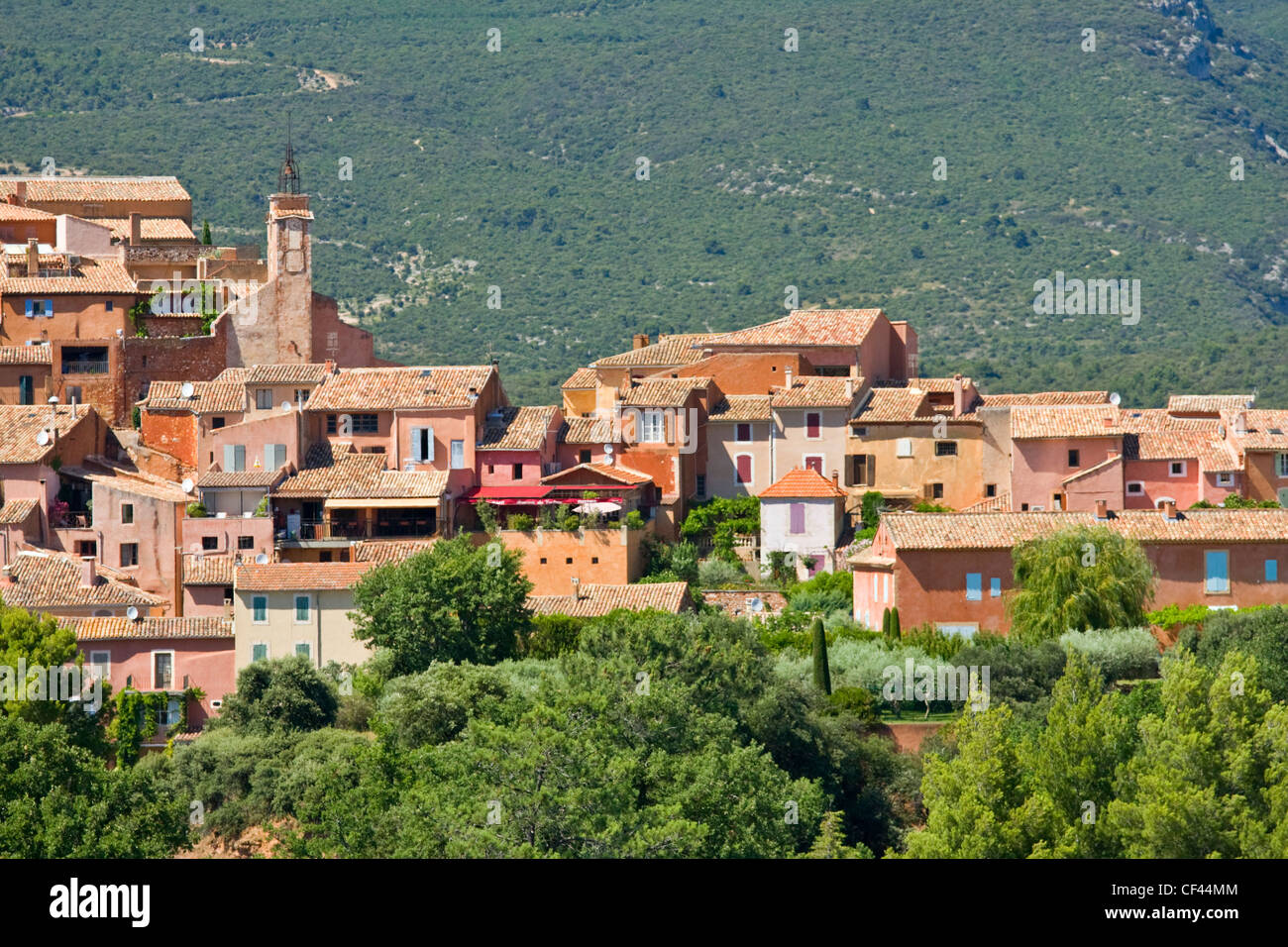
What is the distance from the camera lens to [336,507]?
53.5 metres

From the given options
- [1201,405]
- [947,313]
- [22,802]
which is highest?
[947,313]

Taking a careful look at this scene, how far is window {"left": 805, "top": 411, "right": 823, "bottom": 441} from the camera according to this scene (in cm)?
5606

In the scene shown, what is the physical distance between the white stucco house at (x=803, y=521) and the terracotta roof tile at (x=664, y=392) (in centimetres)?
390

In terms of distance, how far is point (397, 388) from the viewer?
5656 cm

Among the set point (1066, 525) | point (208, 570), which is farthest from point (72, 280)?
point (1066, 525)

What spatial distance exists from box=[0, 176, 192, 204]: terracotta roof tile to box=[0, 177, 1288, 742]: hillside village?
298 inches

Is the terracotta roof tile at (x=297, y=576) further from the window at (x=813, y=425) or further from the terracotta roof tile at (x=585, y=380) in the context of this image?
the terracotta roof tile at (x=585, y=380)

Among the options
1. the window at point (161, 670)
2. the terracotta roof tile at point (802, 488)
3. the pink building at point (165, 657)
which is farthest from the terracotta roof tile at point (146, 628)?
the terracotta roof tile at point (802, 488)

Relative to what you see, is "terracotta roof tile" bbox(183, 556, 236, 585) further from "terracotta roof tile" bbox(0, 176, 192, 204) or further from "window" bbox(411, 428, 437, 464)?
"terracotta roof tile" bbox(0, 176, 192, 204)

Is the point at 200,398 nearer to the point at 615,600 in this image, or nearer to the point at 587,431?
the point at 587,431
